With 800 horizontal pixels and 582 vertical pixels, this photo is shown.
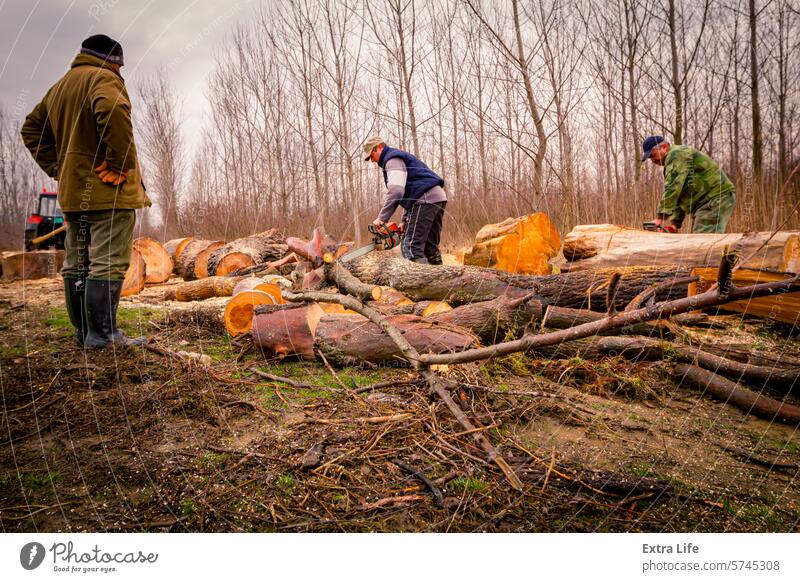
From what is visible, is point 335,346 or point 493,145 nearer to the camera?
point 335,346

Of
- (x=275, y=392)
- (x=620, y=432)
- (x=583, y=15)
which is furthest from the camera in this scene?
(x=583, y=15)

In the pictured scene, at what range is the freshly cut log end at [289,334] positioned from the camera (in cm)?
294

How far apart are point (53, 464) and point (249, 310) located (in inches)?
81.3

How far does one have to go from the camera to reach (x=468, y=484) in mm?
1451

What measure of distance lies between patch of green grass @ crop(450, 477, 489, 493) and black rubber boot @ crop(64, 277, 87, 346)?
2898mm

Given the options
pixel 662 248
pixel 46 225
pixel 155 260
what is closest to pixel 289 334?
pixel 662 248

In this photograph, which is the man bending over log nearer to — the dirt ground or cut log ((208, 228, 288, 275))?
the dirt ground

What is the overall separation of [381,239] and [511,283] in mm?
1351

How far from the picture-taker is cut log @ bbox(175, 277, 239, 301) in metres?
5.48

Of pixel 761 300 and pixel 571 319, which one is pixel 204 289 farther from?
pixel 761 300

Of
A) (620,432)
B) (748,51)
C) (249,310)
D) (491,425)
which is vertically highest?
(748,51)
